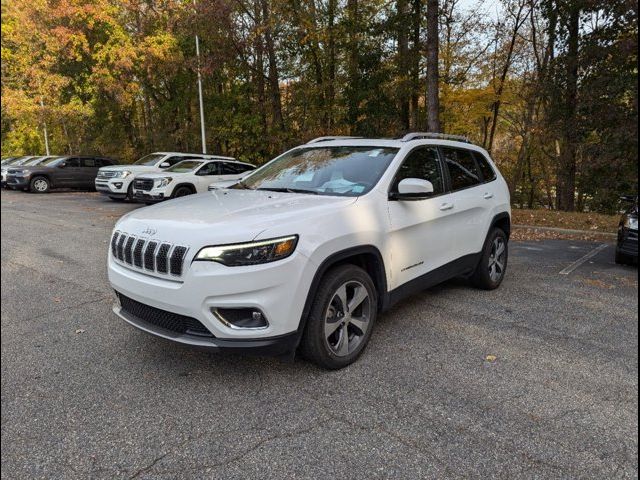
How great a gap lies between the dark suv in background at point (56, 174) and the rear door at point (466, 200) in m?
19.6

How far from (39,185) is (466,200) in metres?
20.3

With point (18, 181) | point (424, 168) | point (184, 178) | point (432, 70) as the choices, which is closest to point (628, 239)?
point (424, 168)

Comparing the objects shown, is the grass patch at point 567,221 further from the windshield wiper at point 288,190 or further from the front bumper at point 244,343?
the front bumper at point 244,343

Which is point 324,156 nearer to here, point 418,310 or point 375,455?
point 418,310

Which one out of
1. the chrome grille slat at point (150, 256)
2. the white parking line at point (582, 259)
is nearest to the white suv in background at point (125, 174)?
the white parking line at point (582, 259)

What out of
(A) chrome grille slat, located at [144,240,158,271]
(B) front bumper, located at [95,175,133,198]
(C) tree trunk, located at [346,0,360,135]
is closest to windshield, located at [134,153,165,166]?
(B) front bumper, located at [95,175,133,198]

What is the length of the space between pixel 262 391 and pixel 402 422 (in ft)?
3.08

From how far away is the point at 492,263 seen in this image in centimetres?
547

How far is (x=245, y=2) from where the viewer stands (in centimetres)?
1873

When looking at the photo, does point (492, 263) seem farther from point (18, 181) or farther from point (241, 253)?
point (18, 181)

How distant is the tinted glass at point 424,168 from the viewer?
4188 millimetres

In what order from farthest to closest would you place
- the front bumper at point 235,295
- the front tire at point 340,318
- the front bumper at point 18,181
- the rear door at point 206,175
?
the front bumper at point 18,181, the rear door at point 206,175, the front tire at point 340,318, the front bumper at point 235,295

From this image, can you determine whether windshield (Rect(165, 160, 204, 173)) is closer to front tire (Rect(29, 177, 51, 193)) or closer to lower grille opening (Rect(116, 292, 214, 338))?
front tire (Rect(29, 177, 51, 193))

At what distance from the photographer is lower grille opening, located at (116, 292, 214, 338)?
9.92 ft
